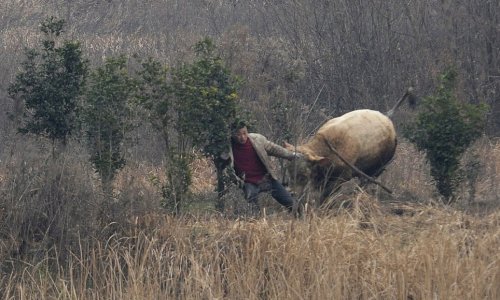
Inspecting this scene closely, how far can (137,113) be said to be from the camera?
1045 centimetres

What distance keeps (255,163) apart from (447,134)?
94.1 inches

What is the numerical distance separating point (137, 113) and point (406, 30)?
36.0 feet

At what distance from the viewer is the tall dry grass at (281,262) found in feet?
24.1

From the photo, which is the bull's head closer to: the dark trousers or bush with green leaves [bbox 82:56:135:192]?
the dark trousers

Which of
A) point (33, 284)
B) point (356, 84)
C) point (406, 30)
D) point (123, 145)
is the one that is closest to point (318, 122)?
point (356, 84)

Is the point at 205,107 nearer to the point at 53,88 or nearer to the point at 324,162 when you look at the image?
the point at 324,162

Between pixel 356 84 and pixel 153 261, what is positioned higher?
pixel 356 84

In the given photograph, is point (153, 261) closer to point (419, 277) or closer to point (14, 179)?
point (14, 179)

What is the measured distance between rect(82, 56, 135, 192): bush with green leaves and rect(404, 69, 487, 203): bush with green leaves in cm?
362

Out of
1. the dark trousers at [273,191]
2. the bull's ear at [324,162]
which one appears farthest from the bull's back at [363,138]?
the dark trousers at [273,191]

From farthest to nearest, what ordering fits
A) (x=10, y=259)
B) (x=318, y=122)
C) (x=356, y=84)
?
(x=356, y=84) < (x=318, y=122) < (x=10, y=259)

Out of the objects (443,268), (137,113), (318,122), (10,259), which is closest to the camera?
(443,268)

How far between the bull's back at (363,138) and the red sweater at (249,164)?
34.3 inches

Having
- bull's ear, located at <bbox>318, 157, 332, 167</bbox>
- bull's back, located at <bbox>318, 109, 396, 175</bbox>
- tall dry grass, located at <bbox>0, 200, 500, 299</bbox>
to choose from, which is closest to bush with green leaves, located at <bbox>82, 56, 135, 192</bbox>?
tall dry grass, located at <bbox>0, 200, 500, 299</bbox>
